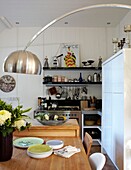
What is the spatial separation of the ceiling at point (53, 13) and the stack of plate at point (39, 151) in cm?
301

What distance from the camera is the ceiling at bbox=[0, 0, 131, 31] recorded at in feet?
13.5

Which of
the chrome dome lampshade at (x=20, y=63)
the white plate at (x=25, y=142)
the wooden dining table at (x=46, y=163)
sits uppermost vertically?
the chrome dome lampshade at (x=20, y=63)

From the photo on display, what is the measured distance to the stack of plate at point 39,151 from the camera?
1.81 m

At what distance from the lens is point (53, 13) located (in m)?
4.70

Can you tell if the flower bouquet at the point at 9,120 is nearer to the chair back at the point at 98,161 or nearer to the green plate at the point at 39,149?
the green plate at the point at 39,149

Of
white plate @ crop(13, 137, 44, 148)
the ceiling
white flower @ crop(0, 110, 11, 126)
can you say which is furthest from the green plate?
the ceiling

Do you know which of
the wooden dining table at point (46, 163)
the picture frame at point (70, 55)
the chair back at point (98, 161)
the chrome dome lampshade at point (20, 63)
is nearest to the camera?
the wooden dining table at point (46, 163)

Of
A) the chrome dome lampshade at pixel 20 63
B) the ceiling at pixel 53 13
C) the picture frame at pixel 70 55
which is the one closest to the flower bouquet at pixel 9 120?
the chrome dome lampshade at pixel 20 63

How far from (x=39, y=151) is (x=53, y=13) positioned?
→ 11.7ft

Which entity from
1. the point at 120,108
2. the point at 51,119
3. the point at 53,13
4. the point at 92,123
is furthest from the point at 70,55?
the point at 51,119

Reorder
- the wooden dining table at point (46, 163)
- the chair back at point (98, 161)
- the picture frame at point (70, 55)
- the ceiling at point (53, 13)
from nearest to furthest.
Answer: the wooden dining table at point (46, 163) → the chair back at point (98, 161) → the ceiling at point (53, 13) → the picture frame at point (70, 55)

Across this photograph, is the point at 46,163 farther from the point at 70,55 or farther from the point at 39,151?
the point at 70,55

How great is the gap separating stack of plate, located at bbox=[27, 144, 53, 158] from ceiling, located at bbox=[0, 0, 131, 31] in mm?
3010

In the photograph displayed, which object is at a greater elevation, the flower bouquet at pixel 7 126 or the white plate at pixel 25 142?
the flower bouquet at pixel 7 126
